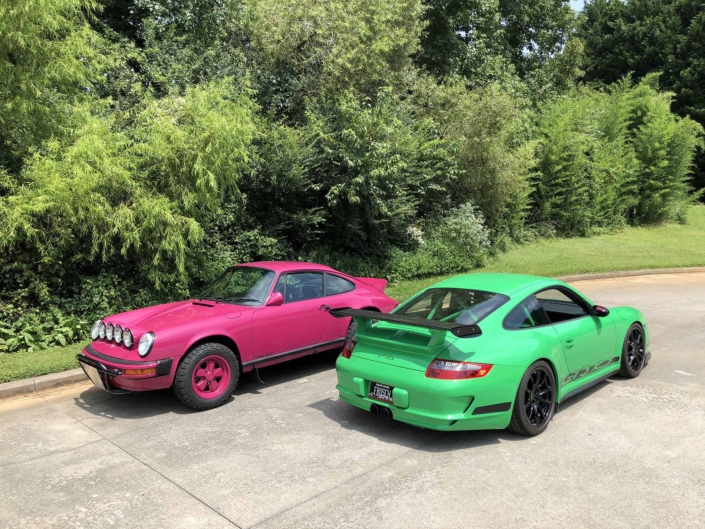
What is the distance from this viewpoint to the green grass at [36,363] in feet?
20.9

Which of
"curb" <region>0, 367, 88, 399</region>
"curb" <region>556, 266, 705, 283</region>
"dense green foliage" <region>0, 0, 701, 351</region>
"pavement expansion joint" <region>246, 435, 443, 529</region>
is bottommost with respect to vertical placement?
"curb" <region>556, 266, 705, 283</region>

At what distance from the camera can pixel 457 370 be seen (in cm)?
427

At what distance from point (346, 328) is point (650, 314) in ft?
20.3

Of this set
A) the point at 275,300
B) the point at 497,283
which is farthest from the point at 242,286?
the point at 497,283

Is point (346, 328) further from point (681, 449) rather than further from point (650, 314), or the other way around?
point (650, 314)

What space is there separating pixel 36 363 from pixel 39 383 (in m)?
0.58

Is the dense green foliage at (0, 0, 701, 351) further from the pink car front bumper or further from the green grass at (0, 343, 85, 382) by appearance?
the pink car front bumper

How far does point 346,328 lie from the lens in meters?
6.95

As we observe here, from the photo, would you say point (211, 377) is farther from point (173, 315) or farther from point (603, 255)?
point (603, 255)

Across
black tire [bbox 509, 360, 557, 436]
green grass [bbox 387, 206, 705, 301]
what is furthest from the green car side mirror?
green grass [bbox 387, 206, 705, 301]

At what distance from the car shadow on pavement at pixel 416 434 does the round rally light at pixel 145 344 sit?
1.81 metres

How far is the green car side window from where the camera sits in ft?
15.7

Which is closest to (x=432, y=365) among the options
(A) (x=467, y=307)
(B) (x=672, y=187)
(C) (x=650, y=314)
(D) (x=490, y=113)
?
(A) (x=467, y=307)

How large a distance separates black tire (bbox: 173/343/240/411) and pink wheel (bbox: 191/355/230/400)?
3 cm
